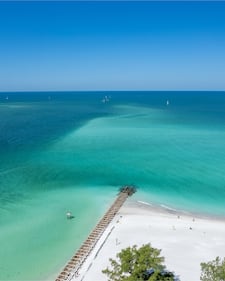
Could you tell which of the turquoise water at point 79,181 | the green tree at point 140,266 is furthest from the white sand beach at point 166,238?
the green tree at point 140,266

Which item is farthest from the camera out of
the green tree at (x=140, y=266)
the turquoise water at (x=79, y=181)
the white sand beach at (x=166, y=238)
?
the turquoise water at (x=79, y=181)

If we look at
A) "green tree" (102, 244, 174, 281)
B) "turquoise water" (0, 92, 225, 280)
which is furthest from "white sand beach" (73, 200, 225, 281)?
"green tree" (102, 244, 174, 281)

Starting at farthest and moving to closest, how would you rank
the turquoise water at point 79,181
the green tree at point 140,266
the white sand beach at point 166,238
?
the turquoise water at point 79,181, the white sand beach at point 166,238, the green tree at point 140,266

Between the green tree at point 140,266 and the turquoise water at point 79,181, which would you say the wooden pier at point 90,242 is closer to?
the turquoise water at point 79,181

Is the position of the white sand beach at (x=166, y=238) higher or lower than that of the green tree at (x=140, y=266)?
lower

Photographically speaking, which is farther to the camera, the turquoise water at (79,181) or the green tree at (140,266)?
the turquoise water at (79,181)

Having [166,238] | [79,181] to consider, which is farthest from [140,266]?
[79,181]

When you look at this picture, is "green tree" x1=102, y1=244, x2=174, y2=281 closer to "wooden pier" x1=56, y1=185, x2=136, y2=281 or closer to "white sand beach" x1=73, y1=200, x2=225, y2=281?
"white sand beach" x1=73, y1=200, x2=225, y2=281
